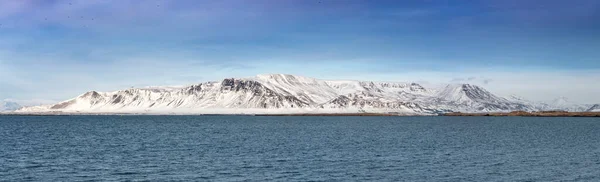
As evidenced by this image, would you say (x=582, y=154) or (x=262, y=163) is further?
(x=582, y=154)

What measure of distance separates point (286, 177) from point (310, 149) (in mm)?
23471

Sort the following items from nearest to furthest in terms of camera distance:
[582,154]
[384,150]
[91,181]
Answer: [91,181] → [582,154] → [384,150]

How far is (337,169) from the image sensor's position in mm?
48875

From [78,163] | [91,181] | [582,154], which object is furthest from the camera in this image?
[582,154]

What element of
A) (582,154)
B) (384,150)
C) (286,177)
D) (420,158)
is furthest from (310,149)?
(582,154)

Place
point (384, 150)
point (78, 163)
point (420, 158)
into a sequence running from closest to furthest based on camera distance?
point (78, 163) < point (420, 158) < point (384, 150)

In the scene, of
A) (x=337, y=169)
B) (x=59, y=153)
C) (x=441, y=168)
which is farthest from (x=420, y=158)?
(x=59, y=153)

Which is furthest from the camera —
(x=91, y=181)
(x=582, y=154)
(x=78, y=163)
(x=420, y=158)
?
(x=582, y=154)

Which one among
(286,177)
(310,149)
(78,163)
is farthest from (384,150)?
(78,163)

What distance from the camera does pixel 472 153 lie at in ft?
209

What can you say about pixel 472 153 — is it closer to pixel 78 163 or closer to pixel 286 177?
pixel 286 177

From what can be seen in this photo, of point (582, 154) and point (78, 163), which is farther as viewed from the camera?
point (582, 154)

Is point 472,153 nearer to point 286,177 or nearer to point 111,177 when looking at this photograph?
point 286,177

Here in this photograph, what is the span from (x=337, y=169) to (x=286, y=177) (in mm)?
5633
